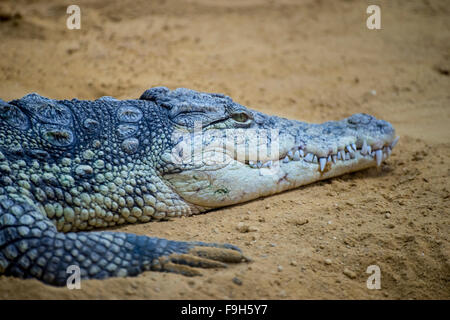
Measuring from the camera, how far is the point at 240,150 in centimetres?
349

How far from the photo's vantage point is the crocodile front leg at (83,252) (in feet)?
8.28

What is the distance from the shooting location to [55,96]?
548cm

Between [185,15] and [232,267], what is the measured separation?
6.16m

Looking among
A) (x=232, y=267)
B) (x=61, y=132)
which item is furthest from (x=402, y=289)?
(x=61, y=132)

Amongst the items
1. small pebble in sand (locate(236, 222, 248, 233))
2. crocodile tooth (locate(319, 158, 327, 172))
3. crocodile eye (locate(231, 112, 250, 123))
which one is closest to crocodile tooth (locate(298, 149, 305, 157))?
crocodile tooth (locate(319, 158, 327, 172))

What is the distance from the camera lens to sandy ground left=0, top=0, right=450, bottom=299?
8.92 ft

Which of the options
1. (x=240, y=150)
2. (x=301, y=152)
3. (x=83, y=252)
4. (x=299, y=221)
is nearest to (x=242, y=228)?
(x=299, y=221)

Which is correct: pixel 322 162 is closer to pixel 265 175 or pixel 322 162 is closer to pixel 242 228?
pixel 265 175

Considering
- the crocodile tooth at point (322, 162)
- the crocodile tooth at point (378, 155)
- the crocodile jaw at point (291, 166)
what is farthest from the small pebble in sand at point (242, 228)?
the crocodile tooth at point (378, 155)

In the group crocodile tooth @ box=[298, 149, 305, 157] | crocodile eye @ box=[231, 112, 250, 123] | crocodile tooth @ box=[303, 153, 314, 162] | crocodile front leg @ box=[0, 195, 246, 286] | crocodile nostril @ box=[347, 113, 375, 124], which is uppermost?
crocodile eye @ box=[231, 112, 250, 123]

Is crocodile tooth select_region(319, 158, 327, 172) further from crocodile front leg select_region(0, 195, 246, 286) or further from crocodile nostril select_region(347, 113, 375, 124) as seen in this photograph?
crocodile front leg select_region(0, 195, 246, 286)

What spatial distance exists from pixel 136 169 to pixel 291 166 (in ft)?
4.50

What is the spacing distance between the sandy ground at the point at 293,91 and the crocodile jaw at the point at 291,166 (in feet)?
0.47

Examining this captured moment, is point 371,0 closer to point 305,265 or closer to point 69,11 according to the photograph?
point 69,11
